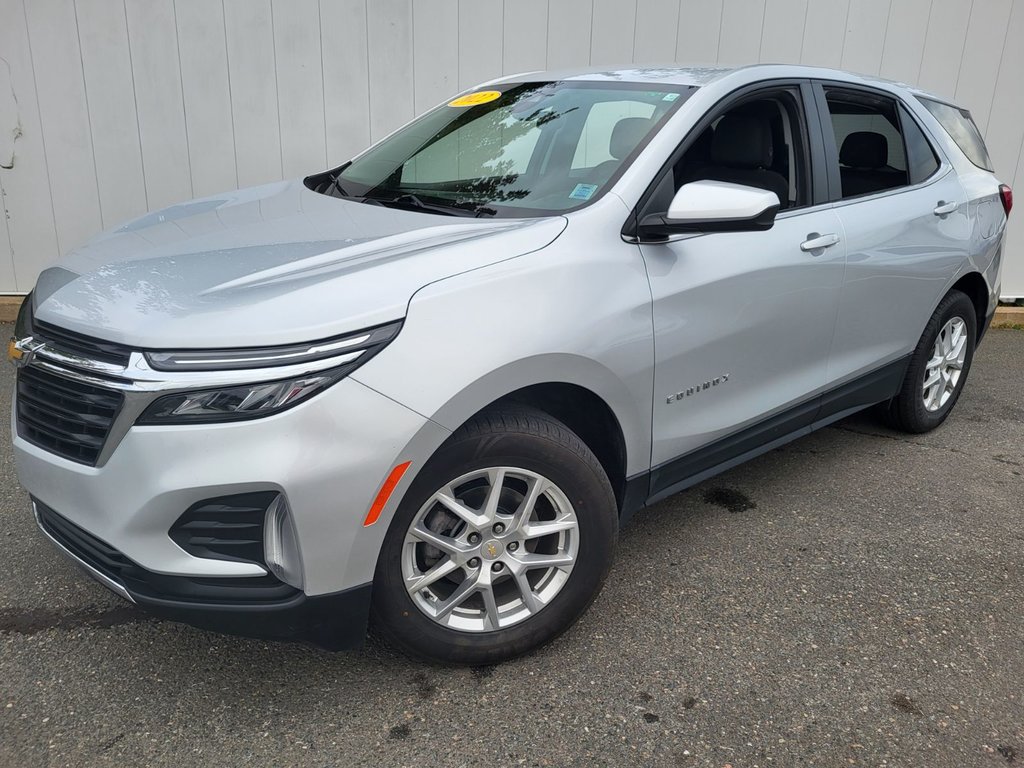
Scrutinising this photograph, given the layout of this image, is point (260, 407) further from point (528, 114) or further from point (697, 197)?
point (528, 114)

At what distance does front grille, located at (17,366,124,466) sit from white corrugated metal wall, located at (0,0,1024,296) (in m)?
3.98

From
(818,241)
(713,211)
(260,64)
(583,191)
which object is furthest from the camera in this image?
(260,64)

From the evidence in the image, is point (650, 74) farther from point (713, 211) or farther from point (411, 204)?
point (411, 204)

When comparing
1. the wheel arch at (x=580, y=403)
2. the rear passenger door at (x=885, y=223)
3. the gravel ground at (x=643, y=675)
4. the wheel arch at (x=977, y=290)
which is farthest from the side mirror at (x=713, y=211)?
the wheel arch at (x=977, y=290)

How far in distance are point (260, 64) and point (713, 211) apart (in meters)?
4.28

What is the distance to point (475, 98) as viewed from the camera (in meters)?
3.40

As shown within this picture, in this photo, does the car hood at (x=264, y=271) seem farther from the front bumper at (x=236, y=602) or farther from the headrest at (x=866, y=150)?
the headrest at (x=866, y=150)

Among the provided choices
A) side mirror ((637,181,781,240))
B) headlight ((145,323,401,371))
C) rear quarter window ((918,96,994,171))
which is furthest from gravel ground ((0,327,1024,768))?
rear quarter window ((918,96,994,171))

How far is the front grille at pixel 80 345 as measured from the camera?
6.21 feet

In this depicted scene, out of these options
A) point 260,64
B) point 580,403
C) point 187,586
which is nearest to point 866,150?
point 580,403

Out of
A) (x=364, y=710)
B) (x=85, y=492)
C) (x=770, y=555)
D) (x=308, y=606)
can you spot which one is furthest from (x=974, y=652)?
(x=85, y=492)

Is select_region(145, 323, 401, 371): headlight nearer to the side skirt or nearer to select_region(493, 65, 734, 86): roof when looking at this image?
the side skirt

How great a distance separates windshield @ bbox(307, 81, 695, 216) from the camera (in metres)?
2.60

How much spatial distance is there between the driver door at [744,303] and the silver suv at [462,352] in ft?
0.03
